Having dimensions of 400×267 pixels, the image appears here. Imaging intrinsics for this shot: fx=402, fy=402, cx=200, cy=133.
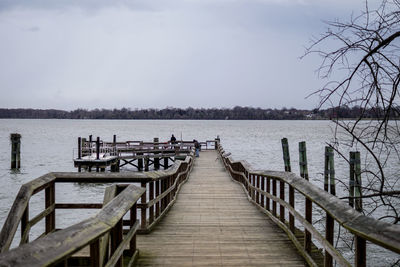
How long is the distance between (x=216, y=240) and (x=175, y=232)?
2.77ft

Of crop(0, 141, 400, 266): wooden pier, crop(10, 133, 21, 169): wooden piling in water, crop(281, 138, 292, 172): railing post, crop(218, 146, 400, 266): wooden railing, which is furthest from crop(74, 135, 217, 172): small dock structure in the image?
crop(218, 146, 400, 266): wooden railing

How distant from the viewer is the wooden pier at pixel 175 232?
240cm

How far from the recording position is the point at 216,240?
5.95 metres

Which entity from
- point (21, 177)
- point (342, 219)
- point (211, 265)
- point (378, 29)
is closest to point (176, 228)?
point (211, 265)

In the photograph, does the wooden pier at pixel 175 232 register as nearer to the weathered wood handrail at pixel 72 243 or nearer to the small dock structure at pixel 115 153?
the weathered wood handrail at pixel 72 243

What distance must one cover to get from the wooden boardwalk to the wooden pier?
1 cm

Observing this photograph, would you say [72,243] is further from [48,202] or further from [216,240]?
[216,240]

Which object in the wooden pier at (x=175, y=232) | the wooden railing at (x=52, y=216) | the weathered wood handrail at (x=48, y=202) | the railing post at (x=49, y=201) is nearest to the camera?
the wooden railing at (x=52, y=216)

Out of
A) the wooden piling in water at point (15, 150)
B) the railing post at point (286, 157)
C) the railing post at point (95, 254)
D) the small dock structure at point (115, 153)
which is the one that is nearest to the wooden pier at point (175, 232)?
the railing post at point (95, 254)

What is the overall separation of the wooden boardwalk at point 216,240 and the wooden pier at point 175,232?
0.01 metres

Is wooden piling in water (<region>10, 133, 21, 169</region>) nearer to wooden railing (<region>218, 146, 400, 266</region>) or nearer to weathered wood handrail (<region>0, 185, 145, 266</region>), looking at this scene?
wooden railing (<region>218, 146, 400, 266</region>)

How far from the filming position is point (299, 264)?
4781mm

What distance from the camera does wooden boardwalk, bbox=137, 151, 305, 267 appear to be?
4.94 m

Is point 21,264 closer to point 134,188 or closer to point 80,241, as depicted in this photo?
point 80,241
